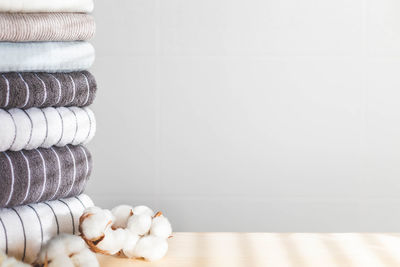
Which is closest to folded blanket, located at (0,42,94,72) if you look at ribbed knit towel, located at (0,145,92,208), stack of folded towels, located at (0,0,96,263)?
stack of folded towels, located at (0,0,96,263)

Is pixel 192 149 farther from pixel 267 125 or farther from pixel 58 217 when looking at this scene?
pixel 58 217

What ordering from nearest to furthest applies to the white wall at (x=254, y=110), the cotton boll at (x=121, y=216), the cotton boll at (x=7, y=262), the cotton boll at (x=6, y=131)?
the cotton boll at (x=7, y=262) < the cotton boll at (x=6, y=131) < the cotton boll at (x=121, y=216) < the white wall at (x=254, y=110)

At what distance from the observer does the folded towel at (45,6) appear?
0.67 meters

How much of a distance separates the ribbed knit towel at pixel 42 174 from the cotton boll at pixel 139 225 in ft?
0.32

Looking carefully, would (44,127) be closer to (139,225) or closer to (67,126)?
(67,126)

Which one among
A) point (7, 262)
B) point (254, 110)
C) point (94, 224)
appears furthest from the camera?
point (254, 110)

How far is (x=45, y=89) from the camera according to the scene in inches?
27.3

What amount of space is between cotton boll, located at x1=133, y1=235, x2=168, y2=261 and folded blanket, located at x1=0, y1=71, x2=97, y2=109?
21 centimetres

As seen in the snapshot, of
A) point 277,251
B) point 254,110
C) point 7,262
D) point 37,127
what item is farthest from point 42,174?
point 254,110

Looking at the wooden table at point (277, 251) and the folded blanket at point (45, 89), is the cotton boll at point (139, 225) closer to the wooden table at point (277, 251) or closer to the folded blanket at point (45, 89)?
the wooden table at point (277, 251)

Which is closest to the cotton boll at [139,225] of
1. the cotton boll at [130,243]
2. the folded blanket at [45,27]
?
the cotton boll at [130,243]

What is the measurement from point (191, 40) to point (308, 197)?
425 mm

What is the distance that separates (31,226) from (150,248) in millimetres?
147

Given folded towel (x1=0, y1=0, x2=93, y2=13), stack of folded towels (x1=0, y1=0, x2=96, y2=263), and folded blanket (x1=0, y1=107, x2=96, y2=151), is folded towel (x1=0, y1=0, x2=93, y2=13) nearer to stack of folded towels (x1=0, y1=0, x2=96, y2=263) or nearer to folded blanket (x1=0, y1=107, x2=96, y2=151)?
stack of folded towels (x1=0, y1=0, x2=96, y2=263)
